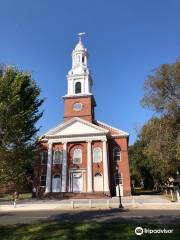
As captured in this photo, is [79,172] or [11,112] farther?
[79,172]

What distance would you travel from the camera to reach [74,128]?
42.6 metres

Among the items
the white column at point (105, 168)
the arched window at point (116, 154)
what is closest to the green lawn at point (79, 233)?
the white column at point (105, 168)

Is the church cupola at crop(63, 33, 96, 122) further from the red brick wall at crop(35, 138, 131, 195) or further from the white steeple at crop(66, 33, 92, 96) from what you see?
the red brick wall at crop(35, 138, 131, 195)

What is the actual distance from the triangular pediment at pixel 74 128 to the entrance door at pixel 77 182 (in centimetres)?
631

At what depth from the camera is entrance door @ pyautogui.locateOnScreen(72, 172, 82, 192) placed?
1556 inches

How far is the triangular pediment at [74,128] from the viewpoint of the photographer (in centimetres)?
4175

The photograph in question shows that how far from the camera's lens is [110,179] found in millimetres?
40906

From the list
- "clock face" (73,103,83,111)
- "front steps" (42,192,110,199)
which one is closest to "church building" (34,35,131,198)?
"front steps" (42,192,110,199)

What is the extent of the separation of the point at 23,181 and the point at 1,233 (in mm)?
3580

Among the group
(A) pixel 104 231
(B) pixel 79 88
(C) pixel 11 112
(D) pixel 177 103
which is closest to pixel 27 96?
(C) pixel 11 112

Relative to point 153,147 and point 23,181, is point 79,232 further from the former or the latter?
point 153,147

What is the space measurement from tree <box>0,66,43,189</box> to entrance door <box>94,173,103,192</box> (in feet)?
81.9

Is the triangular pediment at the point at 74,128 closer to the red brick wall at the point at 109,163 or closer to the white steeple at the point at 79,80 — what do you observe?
the red brick wall at the point at 109,163

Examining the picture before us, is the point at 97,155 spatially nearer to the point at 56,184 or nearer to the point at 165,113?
the point at 56,184
